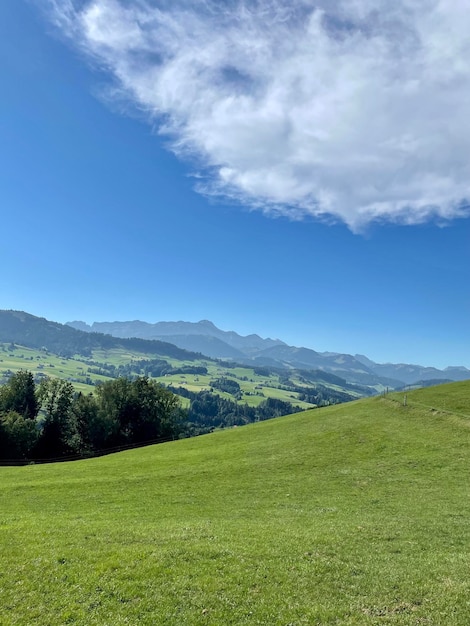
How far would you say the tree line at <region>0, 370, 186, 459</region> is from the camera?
3130 inches

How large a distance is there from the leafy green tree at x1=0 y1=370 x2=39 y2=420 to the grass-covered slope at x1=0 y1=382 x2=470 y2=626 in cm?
5464

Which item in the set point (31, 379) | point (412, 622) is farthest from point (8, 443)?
point (412, 622)

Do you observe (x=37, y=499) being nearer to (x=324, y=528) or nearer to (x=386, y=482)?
(x=324, y=528)

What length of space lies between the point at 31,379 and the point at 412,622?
97.1 m

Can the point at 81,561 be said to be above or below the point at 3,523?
above

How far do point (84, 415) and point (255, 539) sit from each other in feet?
254

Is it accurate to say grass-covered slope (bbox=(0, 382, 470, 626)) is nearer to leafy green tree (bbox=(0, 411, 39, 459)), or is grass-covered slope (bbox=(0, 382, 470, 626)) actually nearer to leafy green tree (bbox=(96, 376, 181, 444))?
leafy green tree (bbox=(0, 411, 39, 459))

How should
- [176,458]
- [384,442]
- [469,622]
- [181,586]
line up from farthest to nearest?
[176,458] < [384,442] < [181,586] < [469,622]

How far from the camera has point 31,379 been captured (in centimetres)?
9094

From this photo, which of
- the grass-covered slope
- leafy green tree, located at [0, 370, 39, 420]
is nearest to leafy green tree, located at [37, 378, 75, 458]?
leafy green tree, located at [0, 370, 39, 420]

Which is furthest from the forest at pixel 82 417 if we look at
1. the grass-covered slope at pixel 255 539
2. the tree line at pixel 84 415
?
the grass-covered slope at pixel 255 539

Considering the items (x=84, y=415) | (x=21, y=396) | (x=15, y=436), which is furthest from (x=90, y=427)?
(x=21, y=396)

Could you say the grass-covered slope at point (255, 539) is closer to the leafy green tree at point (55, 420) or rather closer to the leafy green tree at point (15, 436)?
the leafy green tree at point (15, 436)

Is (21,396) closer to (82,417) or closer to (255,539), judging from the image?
(82,417)
